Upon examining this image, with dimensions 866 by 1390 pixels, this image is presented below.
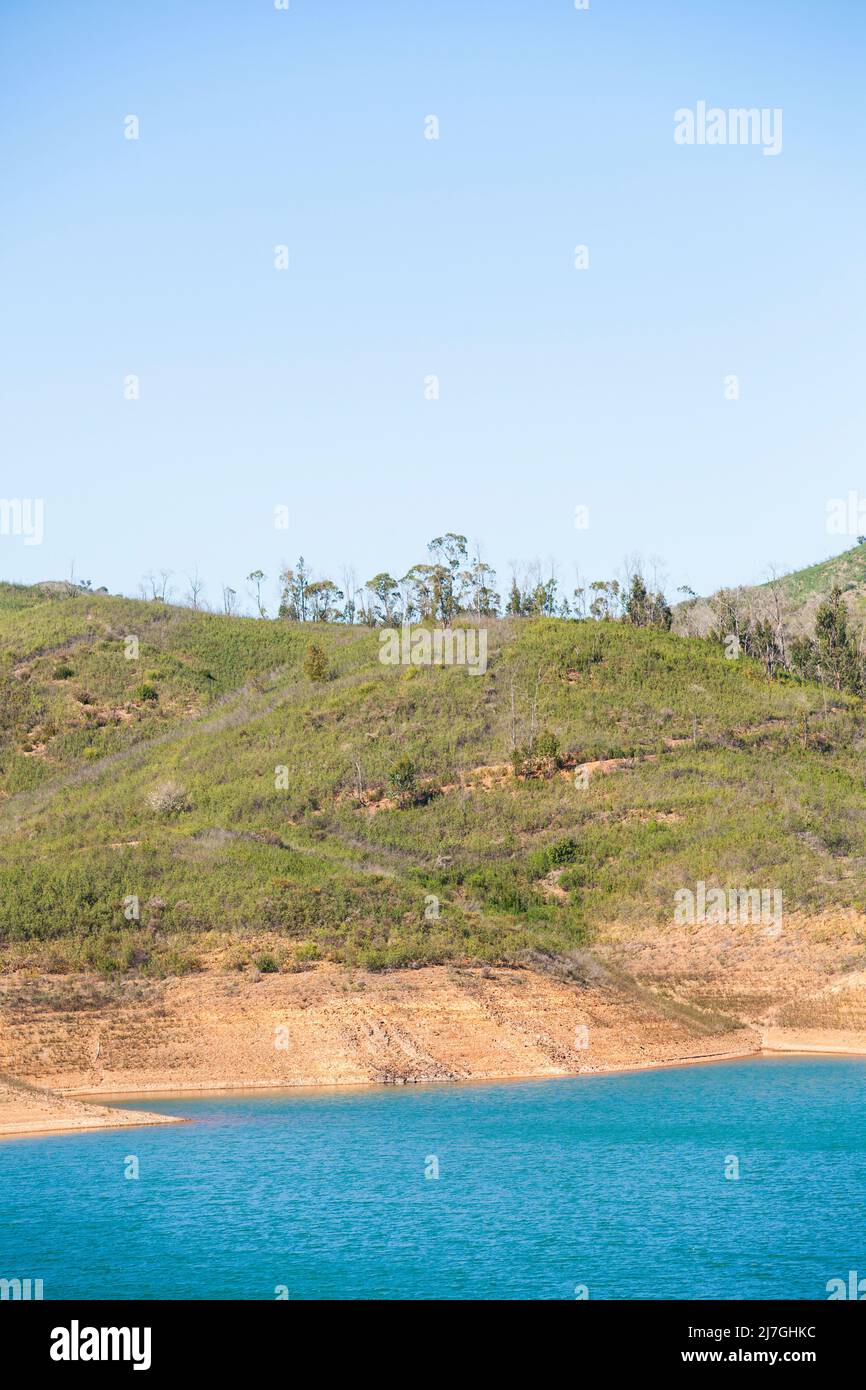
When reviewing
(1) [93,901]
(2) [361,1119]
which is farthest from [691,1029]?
(1) [93,901]

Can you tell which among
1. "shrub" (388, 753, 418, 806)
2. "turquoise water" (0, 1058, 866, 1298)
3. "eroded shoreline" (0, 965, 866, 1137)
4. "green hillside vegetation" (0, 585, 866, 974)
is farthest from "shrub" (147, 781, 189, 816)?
"turquoise water" (0, 1058, 866, 1298)

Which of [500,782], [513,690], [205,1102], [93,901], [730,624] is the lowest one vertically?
[205,1102]

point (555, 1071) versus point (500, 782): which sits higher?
point (500, 782)

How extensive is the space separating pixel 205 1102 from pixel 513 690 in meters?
52.9

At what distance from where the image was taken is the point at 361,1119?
41.8 m

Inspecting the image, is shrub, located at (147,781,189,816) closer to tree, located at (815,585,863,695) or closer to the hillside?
tree, located at (815,585,863,695)

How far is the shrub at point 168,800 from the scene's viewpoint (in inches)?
3260

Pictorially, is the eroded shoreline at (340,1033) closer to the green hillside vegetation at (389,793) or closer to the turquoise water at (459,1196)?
the green hillside vegetation at (389,793)

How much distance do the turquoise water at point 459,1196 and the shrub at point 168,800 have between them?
37807 millimetres

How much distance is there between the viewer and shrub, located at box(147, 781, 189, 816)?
8281cm

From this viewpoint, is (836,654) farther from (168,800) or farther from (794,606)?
(794,606)

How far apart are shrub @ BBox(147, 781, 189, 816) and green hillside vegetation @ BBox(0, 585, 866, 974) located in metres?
0.17

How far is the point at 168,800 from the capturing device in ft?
275
